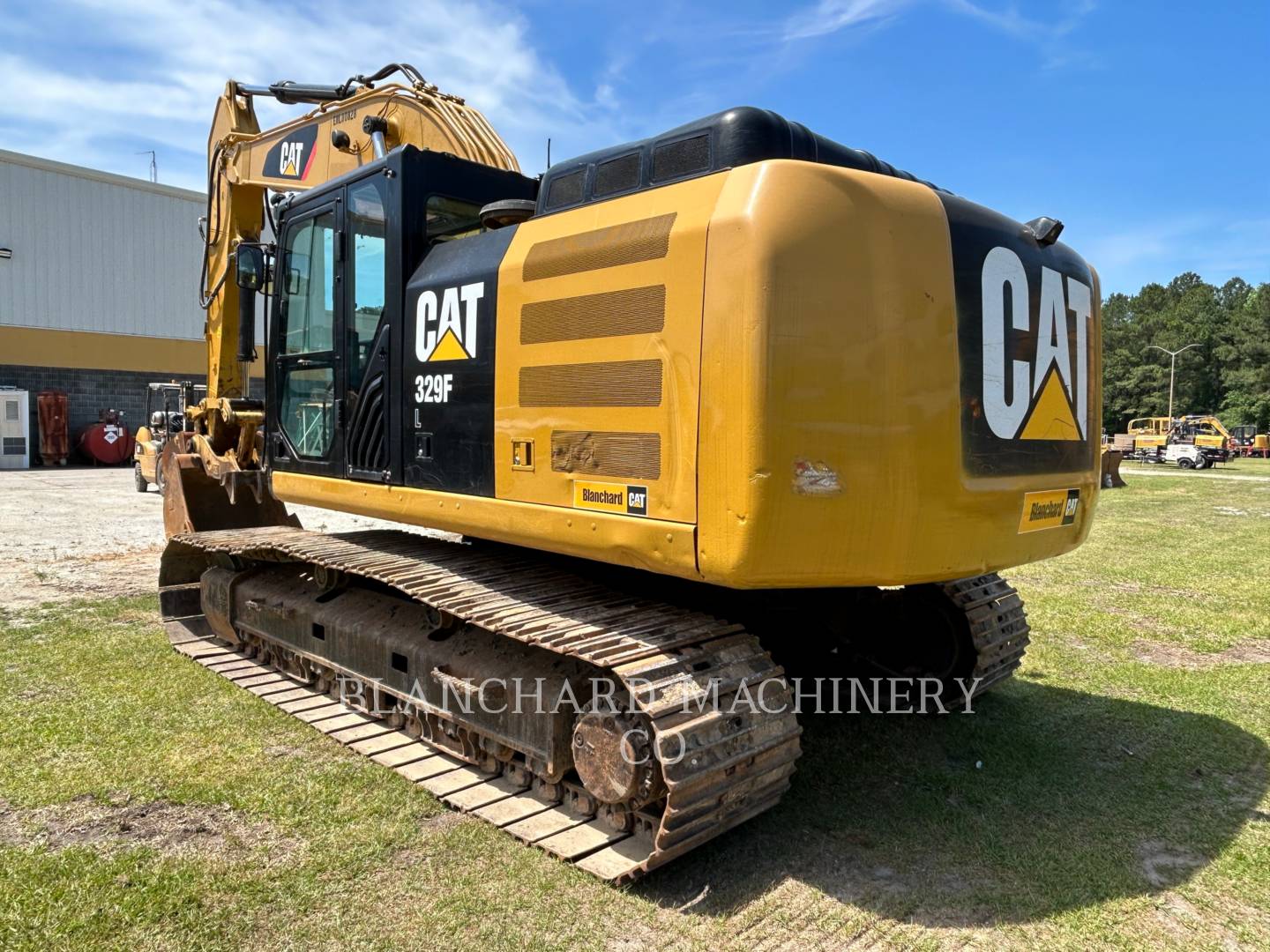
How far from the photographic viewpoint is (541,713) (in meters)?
3.74

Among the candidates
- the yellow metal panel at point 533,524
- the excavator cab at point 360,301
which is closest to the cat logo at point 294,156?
the excavator cab at point 360,301

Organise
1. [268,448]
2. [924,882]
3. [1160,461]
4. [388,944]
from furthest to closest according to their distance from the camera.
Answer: [1160,461] → [268,448] → [924,882] → [388,944]

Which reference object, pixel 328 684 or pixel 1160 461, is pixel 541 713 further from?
pixel 1160 461

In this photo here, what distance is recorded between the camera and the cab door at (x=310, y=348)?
489 cm

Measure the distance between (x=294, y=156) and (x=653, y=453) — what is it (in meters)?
4.69

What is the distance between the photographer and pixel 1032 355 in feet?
11.8

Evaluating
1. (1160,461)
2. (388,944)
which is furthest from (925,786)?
(1160,461)

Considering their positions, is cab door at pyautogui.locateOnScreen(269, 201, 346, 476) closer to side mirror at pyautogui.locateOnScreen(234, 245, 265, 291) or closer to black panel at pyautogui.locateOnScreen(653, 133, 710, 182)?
side mirror at pyautogui.locateOnScreen(234, 245, 265, 291)

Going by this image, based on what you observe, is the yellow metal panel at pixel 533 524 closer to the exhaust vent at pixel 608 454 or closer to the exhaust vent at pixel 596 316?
the exhaust vent at pixel 608 454

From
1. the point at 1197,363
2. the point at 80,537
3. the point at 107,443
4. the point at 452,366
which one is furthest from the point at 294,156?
the point at 1197,363

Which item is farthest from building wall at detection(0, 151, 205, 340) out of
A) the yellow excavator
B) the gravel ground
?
the yellow excavator

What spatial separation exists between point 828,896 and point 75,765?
11.0 feet

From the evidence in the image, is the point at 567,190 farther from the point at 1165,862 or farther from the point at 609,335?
the point at 1165,862

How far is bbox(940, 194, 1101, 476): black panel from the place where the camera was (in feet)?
10.9
